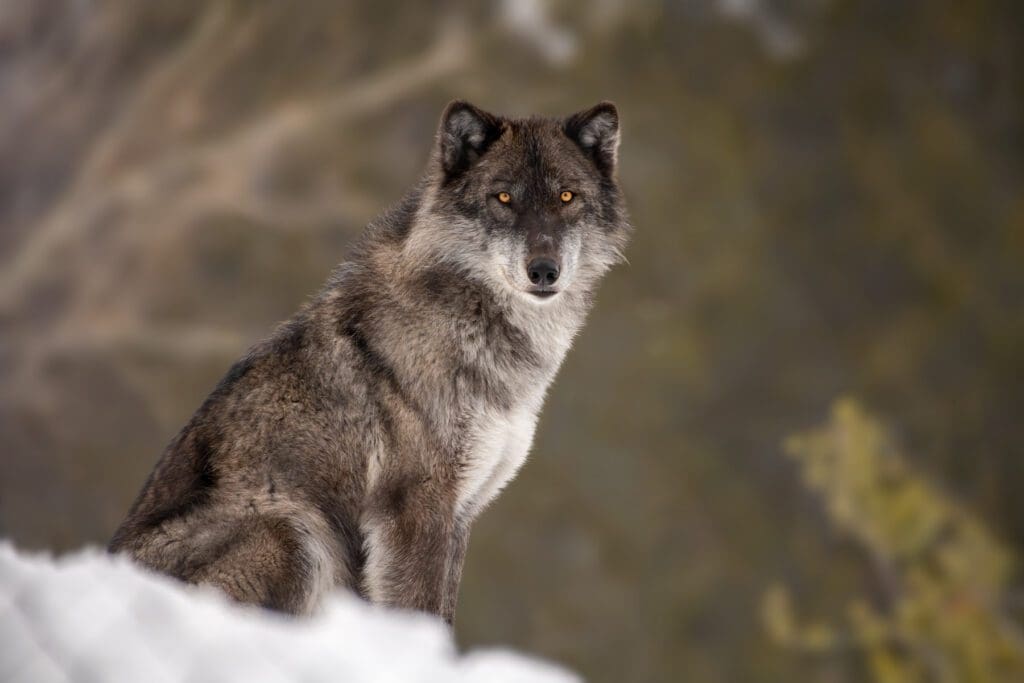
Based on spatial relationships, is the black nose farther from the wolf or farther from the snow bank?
the snow bank

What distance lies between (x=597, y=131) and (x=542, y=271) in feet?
2.73

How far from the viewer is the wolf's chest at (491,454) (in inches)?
180

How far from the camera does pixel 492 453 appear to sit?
463 cm

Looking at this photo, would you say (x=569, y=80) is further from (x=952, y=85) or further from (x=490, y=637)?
(x=490, y=637)

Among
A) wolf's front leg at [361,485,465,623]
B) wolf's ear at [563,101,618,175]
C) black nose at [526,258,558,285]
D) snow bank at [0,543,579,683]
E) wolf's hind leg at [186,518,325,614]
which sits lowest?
snow bank at [0,543,579,683]

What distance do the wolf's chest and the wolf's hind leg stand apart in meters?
0.72

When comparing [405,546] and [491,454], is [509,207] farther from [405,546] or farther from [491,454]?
[405,546]

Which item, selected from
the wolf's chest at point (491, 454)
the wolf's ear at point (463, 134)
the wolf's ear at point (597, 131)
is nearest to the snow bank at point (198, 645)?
the wolf's chest at point (491, 454)

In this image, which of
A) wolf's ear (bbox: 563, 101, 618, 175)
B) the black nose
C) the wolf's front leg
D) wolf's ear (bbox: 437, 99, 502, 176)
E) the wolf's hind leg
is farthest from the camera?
wolf's ear (bbox: 563, 101, 618, 175)

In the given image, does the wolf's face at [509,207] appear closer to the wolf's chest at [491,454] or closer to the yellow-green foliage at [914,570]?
the wolf's chest at [491,454]

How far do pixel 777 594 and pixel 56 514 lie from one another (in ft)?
34.9

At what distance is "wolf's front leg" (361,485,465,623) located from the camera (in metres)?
4.41

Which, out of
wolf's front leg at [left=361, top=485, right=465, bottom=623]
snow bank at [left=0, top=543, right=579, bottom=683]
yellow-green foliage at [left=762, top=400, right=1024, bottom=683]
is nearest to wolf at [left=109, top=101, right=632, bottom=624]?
wolf's front leg at [left=361, top=485, right=465, bottom=623]

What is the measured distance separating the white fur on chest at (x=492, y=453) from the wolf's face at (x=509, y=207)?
0.54 m
